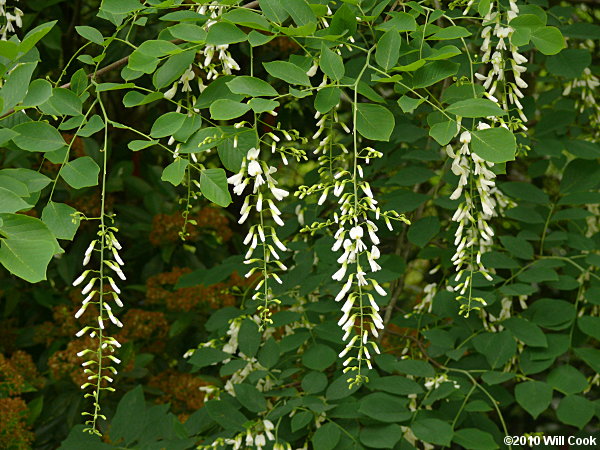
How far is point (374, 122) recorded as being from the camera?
1141 mm

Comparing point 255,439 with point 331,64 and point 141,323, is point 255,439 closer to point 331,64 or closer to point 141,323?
point 141,323

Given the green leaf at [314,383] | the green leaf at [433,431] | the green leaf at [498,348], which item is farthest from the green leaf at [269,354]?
the green leaf at [498,348]

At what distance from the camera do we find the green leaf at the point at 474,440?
1.73 metres

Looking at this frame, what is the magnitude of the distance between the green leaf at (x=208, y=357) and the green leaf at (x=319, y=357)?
222 mm

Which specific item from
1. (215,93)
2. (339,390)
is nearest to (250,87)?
(215,93)

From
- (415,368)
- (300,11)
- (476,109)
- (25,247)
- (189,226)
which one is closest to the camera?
(25,247)

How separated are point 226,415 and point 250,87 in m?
0.97

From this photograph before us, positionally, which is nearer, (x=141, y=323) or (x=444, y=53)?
(x=444, y=53)

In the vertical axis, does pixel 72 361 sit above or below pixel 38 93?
below

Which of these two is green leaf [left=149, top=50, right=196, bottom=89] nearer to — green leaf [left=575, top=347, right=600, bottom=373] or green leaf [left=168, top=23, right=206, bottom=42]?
green leaf [left=168, top=23, right=206, bottom=42]

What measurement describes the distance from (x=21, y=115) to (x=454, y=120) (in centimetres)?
73

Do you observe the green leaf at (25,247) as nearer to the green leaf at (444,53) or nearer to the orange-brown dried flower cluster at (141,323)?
the green leaf at (444,53)

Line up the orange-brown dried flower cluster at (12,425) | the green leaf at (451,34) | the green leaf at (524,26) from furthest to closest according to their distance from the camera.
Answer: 1. the orange-brown dried flower cluster at (12,425)
2. the green leaf at (524,26)
3. the green leaf at (451,34)

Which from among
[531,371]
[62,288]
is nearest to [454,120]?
[531,371]
